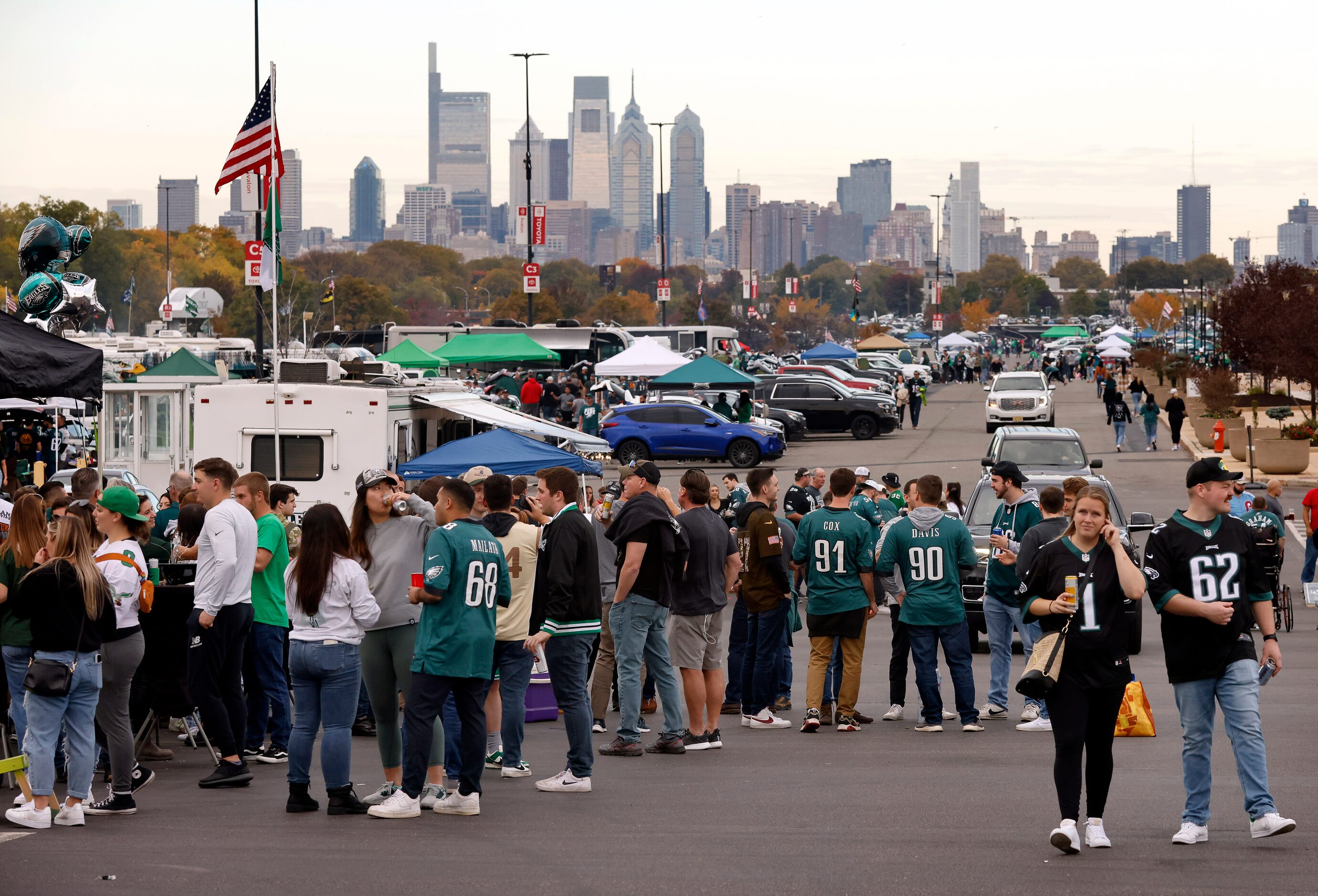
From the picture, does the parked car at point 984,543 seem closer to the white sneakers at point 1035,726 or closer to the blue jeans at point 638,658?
the white sneakers at point 1035,726

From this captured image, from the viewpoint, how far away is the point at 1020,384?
4362 centimetres

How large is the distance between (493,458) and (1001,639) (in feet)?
30.9

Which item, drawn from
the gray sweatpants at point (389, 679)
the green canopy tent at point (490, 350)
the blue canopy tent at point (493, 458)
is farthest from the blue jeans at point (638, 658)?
the green canopy tent at point (490, 350)

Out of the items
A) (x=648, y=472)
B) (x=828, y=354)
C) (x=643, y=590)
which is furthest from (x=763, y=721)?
(x=828, y=354)

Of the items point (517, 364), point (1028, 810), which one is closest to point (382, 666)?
point (1028, 810)

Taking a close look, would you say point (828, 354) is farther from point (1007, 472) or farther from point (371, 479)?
point (371, 479)

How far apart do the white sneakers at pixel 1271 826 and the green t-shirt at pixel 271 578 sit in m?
5.49

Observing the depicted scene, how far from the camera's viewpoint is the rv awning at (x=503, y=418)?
21.4 m

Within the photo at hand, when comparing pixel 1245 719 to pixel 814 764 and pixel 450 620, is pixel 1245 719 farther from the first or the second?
pixel 450 620

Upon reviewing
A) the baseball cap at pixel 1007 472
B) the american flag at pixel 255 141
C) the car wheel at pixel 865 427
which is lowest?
the car wheel at pixel 865 427

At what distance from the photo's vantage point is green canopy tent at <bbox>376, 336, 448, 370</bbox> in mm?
36531

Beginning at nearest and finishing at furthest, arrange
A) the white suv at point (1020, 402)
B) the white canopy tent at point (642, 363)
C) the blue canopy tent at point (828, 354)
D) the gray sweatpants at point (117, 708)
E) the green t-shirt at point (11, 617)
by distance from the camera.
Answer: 1. the green t-shirt at point (11, 617)
2. the gray sweatpants at point (117, 708)
3. the white canopy tent at point (642, 363)
4. the white suv at point (1020, 402)
5. the blue canopy tent at point (828, 354)

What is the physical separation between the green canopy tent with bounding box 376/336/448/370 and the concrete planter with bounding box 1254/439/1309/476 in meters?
19.1

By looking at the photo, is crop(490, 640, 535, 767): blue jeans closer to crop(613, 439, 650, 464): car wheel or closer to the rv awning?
the rv awning
